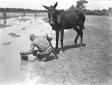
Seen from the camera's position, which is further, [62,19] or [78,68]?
[62,19]

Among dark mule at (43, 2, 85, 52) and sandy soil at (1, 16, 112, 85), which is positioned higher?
dark mule at (43, 2, 85, 52)

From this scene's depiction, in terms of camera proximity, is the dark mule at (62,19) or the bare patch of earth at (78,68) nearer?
the bare patch of earth at (78,68)


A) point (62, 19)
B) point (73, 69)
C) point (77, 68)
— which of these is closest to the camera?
point (73, 69)

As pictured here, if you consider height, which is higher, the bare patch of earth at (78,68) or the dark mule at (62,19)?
the dark mule at (62,19)

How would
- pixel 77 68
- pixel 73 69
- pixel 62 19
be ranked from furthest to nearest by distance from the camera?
pixel 62 19 → pixel 77 68 → pixel 73 69

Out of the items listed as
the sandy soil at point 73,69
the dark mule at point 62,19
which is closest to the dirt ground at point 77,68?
the sandy soil at point 73,69

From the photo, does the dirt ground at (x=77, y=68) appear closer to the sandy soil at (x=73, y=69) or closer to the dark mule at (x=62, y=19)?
the sandy soil at (x=73, y=69)

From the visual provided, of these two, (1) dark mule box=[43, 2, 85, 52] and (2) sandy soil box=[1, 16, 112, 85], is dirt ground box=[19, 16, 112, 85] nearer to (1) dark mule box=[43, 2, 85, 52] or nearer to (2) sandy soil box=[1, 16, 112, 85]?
(2) sandy soil box=[1, 16, 112, 85]

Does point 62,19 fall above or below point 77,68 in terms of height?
above

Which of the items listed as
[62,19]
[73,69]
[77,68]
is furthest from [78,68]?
[62,19]

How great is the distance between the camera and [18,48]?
12.1 metres

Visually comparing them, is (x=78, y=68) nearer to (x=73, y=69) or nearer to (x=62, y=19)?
(x=73, y=69)

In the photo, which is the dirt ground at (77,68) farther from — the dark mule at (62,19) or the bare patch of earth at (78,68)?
the dark mule at (62,19)

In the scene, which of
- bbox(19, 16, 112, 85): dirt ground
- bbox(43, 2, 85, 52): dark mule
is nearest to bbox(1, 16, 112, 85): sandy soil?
bbox(19, 16, 112, 85): dirt ground
